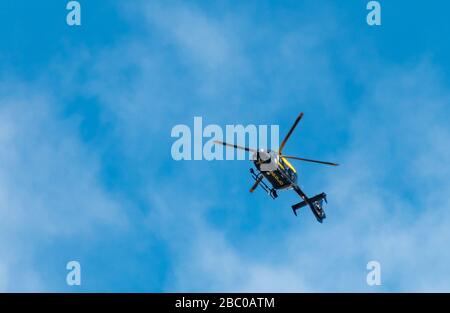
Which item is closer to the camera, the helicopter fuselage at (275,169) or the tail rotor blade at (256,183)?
the helicopter fuselage at (275,169)

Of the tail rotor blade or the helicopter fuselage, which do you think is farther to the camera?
the tail rotor blade

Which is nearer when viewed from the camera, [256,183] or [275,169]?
[275,169]
